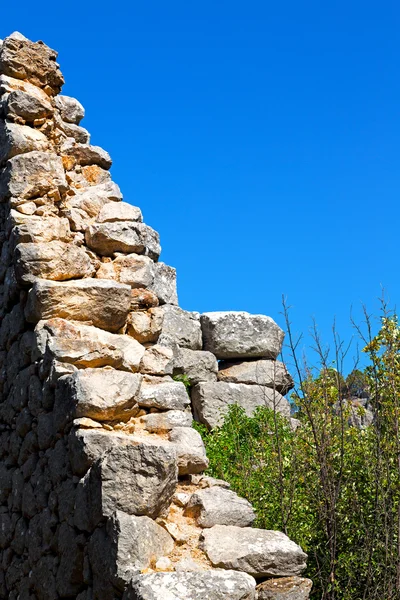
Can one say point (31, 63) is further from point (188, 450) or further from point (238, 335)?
point (238, 335)

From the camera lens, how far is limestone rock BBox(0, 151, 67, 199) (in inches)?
225

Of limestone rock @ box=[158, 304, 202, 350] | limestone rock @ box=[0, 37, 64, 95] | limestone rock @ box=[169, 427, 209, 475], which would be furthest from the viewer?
limestone rock @ box=[158, 304, 202, 350]

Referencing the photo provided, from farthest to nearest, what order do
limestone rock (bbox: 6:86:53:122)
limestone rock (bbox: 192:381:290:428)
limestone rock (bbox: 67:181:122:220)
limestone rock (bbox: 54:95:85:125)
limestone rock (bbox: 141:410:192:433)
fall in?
limestone rock (bbox: 192:381:290:428) → limestone rock (bbox: 54:95:85:125) → limestone rock (bbox: 6:86:53:122) → limestone rock (bbox: 67:181:122:220) → limestone rock (bbox: 141:410:192:433)

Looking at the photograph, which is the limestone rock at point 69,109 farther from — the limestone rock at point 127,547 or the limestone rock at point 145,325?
the limestone rock at point 127,547

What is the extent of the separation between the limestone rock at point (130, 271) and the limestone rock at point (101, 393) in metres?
0.90

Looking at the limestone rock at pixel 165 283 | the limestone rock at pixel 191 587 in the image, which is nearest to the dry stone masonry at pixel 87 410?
the limestone rock at pixel 191 587

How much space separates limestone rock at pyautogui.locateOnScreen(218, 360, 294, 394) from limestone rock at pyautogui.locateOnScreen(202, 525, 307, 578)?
7.56 meters

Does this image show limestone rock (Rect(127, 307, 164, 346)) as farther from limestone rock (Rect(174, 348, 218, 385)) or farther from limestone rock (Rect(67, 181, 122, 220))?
limestone rock (Rect(174, 348, 218, 385))

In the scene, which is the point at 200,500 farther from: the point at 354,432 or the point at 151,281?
the point at 354,432

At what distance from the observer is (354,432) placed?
7539mm

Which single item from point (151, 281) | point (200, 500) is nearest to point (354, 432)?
point (151, 281)

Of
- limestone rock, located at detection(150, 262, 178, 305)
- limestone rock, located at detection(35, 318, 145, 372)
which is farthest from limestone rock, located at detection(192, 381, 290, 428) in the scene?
limestone rock, located at detection(35, 318, 145, 372)

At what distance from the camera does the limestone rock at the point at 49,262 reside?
5254 mm

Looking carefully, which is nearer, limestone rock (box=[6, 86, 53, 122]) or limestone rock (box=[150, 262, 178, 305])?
limestone rock (box=[6, 86, 53, 122])
